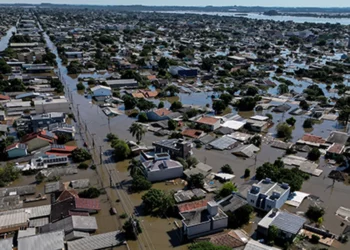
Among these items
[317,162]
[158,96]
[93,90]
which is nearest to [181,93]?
[158,96]

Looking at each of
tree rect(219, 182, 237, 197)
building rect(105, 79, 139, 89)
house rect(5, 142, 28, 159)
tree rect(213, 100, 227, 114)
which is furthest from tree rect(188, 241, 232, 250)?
building rect(105, 79, 139, 89)

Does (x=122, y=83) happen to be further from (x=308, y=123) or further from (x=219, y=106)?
(x=308, y=123)

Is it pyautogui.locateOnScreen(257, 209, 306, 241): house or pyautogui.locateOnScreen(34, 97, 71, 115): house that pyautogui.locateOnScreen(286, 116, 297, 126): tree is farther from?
pyautogui.locateOnScreen(34, 97, 71, 115): house

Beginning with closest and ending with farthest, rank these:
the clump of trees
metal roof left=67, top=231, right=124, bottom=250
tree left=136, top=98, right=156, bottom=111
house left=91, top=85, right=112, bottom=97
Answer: metal roof left=67, top=231, right=124, bottom=250 < the clump of trees < tree left=136, top=98, right=156, bottom=111 < house left=91, top=85, right=112, bottom=97

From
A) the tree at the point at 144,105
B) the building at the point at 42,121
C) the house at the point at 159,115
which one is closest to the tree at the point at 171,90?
the tree at the point at 144,105

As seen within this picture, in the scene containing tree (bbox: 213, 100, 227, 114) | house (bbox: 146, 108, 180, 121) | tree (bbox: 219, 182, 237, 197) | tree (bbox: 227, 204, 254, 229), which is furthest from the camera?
→ tree (bbox: 213, 100, 227, 114)

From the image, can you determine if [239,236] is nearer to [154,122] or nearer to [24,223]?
[24,223]

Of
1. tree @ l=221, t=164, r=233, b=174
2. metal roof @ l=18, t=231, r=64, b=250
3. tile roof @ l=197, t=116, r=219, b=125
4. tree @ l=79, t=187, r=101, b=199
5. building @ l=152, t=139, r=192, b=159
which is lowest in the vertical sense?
tree @ l=79, t=187, r=101, b=199
